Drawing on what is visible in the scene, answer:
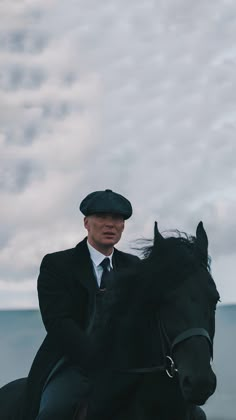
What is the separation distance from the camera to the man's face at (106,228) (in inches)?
363

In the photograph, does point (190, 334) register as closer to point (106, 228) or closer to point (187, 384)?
point (187, 384)

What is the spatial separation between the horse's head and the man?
100 cm

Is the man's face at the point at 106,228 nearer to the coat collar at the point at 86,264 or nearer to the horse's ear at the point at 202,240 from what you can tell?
the coat collar at the point at 86,264

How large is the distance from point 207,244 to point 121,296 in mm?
976

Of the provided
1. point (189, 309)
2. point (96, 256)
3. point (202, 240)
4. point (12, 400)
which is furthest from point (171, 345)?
point (12, 400)

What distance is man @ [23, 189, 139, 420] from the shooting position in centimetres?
853

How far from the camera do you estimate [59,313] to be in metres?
8.80

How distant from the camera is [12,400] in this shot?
10.5 m

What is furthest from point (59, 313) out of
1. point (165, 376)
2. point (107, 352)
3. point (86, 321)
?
point (165, 376)

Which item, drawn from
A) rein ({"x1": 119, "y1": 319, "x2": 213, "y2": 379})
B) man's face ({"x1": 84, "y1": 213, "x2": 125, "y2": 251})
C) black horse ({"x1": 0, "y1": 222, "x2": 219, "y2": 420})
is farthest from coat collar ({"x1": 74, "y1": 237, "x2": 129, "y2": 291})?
rein ({"x1": 119, "y1": 319, "x2": 213, "y2": 379})

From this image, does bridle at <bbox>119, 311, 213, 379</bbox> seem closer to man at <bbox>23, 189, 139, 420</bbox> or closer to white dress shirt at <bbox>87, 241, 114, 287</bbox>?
man at <bbox>23, 189, 139, 420</bbox>

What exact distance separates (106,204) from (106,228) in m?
0.26

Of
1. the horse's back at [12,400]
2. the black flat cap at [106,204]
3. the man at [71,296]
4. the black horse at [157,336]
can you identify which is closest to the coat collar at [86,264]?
the man at [71,296]

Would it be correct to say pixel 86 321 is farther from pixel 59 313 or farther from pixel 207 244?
pixel 207 244
